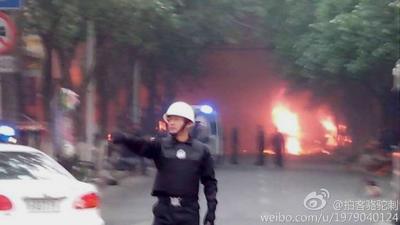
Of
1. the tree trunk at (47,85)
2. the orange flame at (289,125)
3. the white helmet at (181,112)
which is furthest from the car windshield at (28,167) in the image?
the orange flame at (289,125)

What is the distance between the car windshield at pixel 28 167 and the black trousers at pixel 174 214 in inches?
124

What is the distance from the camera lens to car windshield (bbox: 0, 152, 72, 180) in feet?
31.8

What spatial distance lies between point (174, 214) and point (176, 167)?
0.35 metres

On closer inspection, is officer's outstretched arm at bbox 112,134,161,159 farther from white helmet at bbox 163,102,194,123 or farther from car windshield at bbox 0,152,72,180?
car windshield at bbox 0,152,72,180

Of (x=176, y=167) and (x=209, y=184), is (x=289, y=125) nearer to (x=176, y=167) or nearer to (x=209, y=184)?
(x=209, y=184)

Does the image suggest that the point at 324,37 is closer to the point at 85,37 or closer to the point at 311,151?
the point at 85,37

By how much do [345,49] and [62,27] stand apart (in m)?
9.90

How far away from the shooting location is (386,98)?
103 ft

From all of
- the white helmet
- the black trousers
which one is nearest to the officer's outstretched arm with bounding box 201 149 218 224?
the black trousers

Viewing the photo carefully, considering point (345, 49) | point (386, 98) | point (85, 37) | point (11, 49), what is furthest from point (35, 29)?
point (386, 98)

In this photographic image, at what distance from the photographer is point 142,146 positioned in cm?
689

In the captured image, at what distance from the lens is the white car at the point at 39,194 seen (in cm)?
928

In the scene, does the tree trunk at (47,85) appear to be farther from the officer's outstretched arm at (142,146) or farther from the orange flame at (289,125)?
the orange flame at (289,125)

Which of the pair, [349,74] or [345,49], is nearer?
[345,49]
